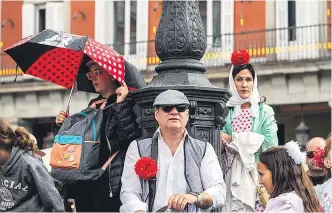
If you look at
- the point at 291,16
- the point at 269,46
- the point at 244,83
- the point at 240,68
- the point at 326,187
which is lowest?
the point at 326,187

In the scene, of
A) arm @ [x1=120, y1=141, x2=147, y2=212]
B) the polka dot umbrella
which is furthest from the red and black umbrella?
arm @ [x1=120, y1=141, x2=147, y2=212]

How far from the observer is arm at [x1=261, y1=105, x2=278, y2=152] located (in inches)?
348

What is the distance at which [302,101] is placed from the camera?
25.2 metres

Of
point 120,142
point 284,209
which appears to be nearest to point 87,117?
point 120,142

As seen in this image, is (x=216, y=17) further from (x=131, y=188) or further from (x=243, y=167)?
(x=131, y=188)

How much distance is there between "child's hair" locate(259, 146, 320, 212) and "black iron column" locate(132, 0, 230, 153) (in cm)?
77

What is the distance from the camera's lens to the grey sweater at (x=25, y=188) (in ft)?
25.7

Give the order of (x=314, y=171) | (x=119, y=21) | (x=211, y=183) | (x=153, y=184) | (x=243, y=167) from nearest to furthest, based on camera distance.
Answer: (x=211, y=183) < (x=153, y=184) < (x=243, y=167) < (x=314, y=171) < (x=119, y=21)

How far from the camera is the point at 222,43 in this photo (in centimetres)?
2681

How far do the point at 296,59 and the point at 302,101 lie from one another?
1.14 m

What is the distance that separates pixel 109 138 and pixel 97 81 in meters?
0.64

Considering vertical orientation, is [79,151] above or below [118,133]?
below

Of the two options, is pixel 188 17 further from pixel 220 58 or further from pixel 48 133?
pixel 48 133

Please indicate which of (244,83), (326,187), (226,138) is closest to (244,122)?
(226,138)
